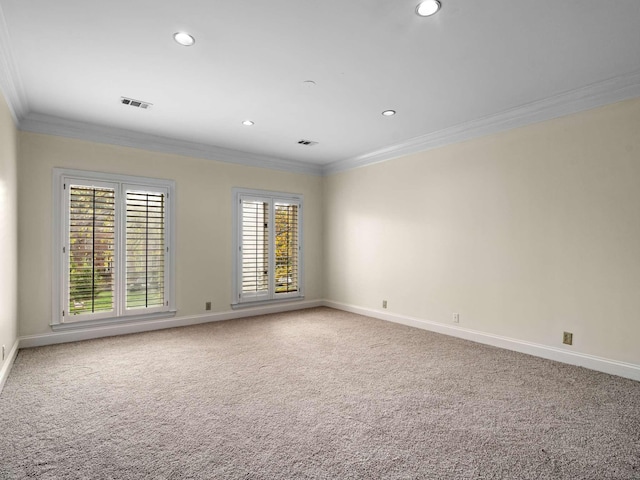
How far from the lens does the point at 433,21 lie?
7.80ft

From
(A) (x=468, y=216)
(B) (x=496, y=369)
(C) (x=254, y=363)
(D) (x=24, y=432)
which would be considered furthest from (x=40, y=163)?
(B) (x=496, y=369)

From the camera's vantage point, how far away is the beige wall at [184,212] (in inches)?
161

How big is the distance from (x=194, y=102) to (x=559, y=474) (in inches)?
162

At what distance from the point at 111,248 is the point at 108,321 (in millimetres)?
924

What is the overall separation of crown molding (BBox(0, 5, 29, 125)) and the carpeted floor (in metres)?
2.53

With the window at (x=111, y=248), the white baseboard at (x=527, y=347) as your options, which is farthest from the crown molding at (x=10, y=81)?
the white baseboard at (x=527, y=347)

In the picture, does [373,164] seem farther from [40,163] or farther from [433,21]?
[40,163]

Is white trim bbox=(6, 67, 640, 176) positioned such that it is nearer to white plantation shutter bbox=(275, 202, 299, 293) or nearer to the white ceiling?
the white ceiling

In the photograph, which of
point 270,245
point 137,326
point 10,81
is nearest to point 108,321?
point 137,326

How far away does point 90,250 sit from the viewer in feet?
14.3

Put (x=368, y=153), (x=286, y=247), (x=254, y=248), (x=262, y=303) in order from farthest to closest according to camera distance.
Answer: (x=286, y=247)
(x=262, y=303)
(x=254, y=248)
(x=368, y=153)

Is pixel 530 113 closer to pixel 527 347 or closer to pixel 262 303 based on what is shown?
pixel 527 347

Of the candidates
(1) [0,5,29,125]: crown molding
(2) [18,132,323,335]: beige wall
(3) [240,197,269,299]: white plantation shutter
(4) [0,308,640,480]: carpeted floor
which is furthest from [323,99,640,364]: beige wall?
(1) [0,5,29,125]: crown molding

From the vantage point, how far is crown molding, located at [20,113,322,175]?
163 inches
